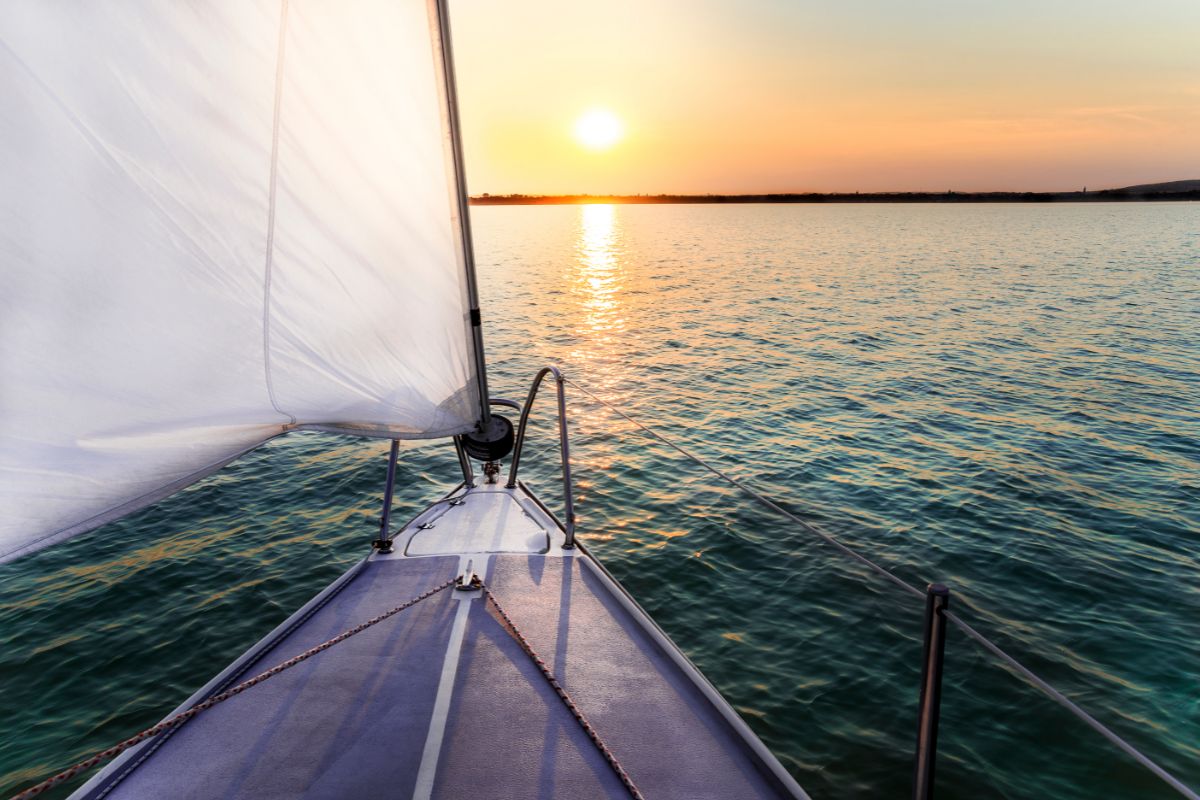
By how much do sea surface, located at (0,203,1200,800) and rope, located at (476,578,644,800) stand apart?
3263mm

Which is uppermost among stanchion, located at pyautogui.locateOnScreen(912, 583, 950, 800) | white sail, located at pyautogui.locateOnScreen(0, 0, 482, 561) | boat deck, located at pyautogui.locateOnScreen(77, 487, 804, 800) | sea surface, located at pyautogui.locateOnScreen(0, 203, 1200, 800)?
white sail, located at pyautogui.locateOnScreen(0, 0, 482, 561)

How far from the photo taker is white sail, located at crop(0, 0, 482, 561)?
7.35ft

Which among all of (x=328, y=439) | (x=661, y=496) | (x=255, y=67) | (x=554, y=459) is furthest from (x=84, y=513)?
(x=328, y=439)

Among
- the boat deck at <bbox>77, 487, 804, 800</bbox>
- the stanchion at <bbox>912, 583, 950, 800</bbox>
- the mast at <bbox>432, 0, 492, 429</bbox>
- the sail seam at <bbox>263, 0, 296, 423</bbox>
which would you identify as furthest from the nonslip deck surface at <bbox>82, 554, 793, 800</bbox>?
the sail seam at <bbox>263, 0, 296, 423</bbox>

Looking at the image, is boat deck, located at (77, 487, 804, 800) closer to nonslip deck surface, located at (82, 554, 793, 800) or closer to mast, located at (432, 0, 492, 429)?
nonslip deck surface, located at (82, 554, 793, 800)

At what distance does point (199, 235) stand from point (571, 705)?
3267 mm

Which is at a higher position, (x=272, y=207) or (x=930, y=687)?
(x=272, y=207)

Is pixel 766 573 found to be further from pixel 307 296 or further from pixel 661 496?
pixel 307 296

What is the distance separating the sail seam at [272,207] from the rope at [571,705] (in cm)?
242

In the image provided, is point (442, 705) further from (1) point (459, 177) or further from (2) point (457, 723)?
(1) point (459, 177)

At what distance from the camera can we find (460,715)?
13.3 feet

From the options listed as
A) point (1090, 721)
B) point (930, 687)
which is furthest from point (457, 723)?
point (1090, 721)

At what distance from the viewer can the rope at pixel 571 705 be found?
3.54 m

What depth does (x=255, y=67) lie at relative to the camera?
10.2ft
